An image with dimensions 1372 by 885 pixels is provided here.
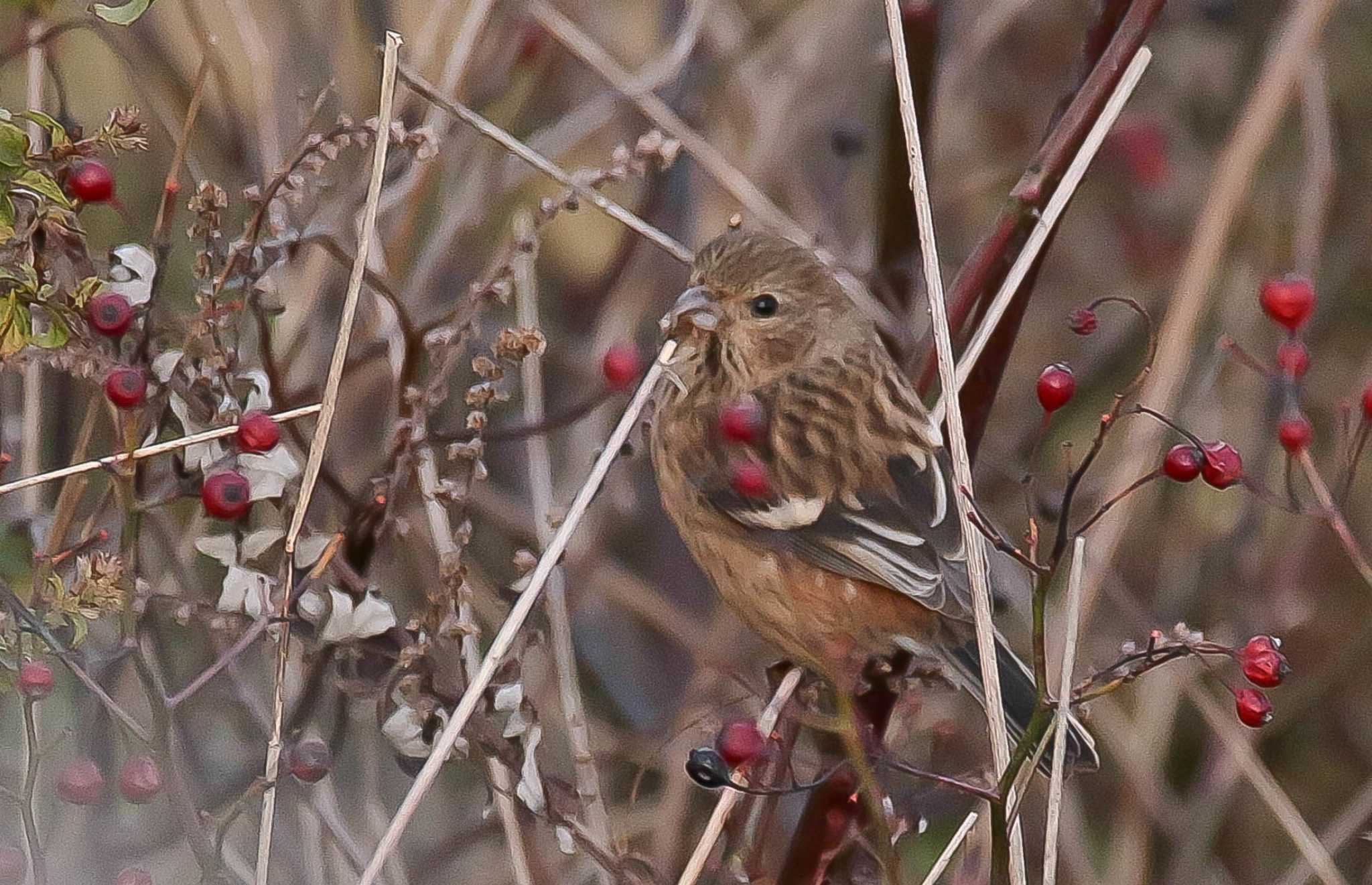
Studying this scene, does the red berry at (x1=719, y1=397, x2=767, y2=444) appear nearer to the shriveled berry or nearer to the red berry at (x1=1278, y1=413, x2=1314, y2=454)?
the red berry at (x1=1278, y1=413, x2=1314, y2=454)

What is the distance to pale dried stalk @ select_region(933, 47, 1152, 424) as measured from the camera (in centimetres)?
252

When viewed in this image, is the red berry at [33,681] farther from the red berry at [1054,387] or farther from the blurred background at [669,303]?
the red berry at [1054,387]

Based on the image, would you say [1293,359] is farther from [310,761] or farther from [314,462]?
[310,761]

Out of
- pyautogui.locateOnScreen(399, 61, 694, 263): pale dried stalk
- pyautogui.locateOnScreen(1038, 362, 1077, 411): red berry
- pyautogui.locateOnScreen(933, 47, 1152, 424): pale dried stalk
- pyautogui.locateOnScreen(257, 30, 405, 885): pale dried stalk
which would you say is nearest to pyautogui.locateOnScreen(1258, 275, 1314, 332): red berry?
pyautogui.locateOnScreen(933, 47, 1152, 424): pale dried stalk

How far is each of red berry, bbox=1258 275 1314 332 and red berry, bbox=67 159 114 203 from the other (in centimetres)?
165

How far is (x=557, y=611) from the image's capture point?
272 centimetres

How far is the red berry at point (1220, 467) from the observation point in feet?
6.91

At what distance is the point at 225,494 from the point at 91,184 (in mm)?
442

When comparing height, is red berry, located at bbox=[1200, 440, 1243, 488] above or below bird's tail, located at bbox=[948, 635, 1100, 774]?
above

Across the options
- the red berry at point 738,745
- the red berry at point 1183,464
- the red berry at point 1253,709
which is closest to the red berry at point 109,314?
the red berry at point 738,745

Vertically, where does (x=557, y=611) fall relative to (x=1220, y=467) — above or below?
below

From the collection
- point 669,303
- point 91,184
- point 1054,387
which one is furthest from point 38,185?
point 669,303

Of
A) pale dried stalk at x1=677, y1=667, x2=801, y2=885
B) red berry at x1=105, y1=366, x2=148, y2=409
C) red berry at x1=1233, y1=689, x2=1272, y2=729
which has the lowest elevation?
pale dried stalk at x1=677, y1=667, x2=801, y2=885

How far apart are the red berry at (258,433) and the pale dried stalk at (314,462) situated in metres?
0.07
